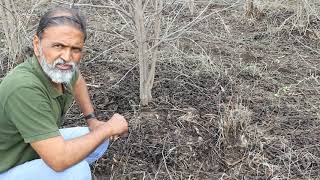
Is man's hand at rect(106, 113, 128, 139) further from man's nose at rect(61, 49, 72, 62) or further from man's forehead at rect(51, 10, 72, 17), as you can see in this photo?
man's forehead at rect(51, 10, 72, 17)

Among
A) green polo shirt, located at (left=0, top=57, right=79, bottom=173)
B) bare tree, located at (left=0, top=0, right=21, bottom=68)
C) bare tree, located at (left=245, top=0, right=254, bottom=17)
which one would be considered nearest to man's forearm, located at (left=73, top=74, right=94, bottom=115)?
green polo shirt, located at (left=0, top=57, right=79, bottom=173)

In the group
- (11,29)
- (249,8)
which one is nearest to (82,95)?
(11,29)

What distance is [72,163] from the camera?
204 cm

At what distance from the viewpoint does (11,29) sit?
374 cm

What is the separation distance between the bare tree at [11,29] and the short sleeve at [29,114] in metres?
1.80

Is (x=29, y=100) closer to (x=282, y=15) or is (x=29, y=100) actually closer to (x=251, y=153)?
(x=251, y=153)

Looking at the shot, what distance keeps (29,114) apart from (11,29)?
6.60ft

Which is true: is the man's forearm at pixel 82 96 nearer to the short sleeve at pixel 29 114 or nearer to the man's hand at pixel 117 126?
the man's hand at pixel 117 126

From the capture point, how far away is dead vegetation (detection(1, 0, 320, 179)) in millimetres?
2754

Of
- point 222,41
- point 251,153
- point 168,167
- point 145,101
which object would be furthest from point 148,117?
point 222,41

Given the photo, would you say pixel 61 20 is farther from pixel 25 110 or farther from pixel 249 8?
pixel 249 8

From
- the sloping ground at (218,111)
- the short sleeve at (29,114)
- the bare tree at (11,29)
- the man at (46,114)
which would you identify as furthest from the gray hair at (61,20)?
the bare tree at (11,29)

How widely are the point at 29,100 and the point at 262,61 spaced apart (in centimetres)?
251

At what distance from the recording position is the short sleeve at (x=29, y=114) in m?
1.93
